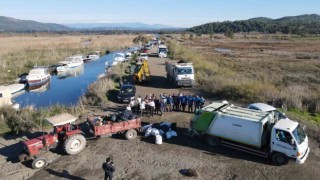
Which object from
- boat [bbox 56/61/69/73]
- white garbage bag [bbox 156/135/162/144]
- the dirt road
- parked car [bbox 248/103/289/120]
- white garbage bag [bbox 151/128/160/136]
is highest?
parked car [bbox 248/103/289/120]

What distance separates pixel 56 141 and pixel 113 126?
304 cm

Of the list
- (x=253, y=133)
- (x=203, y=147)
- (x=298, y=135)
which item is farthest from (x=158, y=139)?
(x=298, y=135)

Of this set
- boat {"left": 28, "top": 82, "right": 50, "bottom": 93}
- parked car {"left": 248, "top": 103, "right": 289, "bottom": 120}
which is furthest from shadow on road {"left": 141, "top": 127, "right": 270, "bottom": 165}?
boat {"left": 28, "top": 82, "right": 50, "bottom": 93}

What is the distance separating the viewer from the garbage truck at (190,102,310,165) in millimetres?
14445

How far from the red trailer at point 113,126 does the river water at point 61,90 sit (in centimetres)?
1400

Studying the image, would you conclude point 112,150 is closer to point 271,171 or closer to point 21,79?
point 271,171

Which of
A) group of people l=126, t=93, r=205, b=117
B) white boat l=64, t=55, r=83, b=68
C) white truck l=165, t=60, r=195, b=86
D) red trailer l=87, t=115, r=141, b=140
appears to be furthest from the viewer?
white boat l=64, t=55, r=83, b=68

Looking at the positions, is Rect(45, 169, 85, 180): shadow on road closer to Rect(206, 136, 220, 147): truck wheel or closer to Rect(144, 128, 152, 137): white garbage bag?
Rect(144, 128, 152, 137): white garbage bag

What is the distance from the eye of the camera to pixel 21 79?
139ft

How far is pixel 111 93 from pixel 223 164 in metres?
17.4

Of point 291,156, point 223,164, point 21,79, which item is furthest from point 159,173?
point 21,79

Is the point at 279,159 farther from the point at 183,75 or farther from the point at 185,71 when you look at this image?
the point at 185,71

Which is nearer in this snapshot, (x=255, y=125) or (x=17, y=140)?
(x=255, y=125)

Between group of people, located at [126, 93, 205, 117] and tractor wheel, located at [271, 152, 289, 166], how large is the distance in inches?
340
